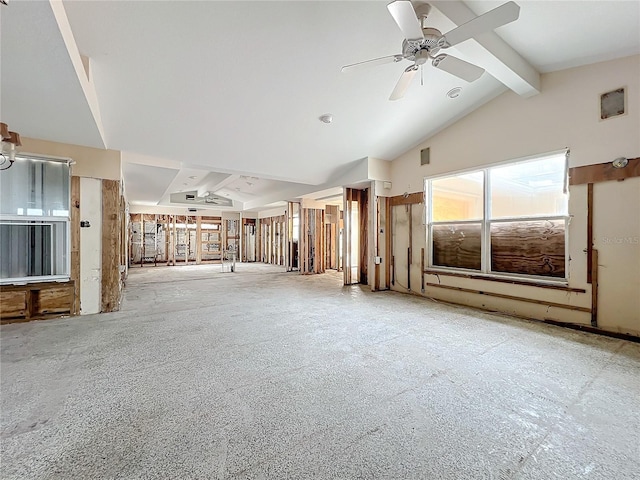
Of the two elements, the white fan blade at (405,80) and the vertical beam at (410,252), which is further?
the vertical beam at (410,252)

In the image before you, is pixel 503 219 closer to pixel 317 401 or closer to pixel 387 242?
pixel 387 242

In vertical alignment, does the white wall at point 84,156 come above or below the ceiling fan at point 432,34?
below

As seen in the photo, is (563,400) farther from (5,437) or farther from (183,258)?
(183,258)

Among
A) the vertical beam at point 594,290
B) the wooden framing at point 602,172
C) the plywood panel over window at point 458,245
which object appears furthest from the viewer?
the plywood panel over window at point 458,245

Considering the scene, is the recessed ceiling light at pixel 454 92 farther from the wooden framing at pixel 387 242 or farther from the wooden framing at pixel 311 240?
the wooden framing at pixel 311 240

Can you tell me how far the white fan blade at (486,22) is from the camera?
1.97 metres

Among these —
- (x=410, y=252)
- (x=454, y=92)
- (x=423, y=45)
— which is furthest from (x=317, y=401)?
(x=454, y=92)

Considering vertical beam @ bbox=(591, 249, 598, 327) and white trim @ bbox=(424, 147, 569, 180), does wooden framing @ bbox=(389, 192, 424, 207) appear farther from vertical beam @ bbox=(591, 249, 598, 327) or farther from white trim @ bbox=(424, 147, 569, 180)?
vertical beam @ bbox=(591, 249, 598, 327)

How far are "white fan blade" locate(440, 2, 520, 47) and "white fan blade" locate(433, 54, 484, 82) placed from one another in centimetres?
19

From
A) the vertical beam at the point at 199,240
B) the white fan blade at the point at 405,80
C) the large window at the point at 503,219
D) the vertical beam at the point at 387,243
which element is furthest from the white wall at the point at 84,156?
the vertical beam at the point at 199,240

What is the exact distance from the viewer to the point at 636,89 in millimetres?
3094

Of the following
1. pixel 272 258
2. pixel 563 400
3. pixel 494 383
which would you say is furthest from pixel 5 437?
pixel 272 258

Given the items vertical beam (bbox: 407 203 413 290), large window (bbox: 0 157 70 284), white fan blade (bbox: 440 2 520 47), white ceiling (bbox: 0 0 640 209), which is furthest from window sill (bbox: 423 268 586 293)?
large window (bbox: 0 157 70 284)

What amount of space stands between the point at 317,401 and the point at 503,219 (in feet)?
13.2
